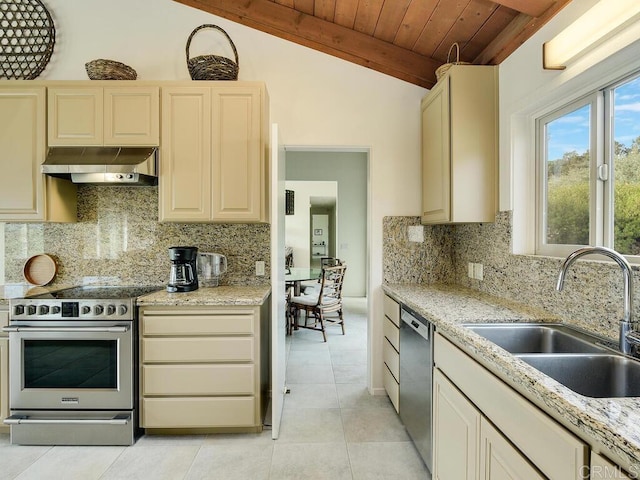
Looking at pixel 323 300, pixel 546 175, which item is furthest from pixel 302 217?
pixel 546 175

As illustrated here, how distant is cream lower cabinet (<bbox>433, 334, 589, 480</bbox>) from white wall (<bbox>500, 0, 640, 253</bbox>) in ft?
3.31

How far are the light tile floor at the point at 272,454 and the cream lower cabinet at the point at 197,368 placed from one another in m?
0.15

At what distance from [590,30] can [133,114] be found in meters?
2.60

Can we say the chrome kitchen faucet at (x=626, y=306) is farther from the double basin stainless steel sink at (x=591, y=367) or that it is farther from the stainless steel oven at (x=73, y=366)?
the stainless steel oven at (x=73, y=366)

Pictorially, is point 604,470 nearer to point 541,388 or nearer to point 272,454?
point 541,388

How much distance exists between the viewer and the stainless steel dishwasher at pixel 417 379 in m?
1.71

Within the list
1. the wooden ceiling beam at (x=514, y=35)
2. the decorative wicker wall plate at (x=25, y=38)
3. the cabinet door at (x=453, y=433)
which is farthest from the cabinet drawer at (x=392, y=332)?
the decorative wicker wall plate at (x=25, y=38)

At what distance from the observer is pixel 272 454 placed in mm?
1949

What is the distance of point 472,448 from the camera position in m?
1.25

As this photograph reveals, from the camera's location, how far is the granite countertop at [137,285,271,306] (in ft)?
6.76

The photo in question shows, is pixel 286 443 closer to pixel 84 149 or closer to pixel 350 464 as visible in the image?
pixel 350 464

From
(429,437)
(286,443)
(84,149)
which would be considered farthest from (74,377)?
(429,437)

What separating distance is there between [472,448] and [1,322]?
2760 mm

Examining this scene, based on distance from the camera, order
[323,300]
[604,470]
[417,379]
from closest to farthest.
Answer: [604,470] < [417,379] < [323,300]
